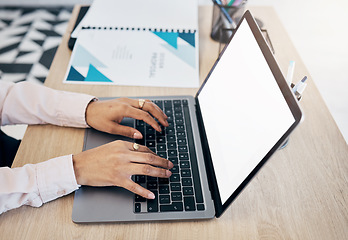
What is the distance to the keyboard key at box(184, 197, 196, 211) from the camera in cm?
58

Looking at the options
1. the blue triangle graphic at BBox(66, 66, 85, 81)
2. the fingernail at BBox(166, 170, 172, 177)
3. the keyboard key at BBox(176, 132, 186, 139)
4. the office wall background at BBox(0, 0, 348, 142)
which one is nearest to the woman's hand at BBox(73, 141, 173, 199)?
the fingernail at BBox(166, 170, 172, 177)

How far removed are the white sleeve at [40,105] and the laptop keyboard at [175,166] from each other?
0.15m

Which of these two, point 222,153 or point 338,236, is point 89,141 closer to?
point 222,153

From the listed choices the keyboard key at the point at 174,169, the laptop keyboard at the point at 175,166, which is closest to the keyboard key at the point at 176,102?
the laptop keyboard at the point at 175,166

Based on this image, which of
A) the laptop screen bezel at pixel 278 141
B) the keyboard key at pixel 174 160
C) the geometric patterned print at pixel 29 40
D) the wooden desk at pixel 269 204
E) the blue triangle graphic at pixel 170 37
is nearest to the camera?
the laptop screen bezel at pixel 278 141

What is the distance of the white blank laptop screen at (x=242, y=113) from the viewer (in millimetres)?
485

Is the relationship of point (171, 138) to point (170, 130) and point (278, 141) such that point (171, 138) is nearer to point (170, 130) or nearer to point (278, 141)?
point (170, 130)

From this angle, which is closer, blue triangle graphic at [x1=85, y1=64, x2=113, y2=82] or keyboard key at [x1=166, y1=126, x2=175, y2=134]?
keyboard key at [x1=166, y1=126, x2=175, y2=134]

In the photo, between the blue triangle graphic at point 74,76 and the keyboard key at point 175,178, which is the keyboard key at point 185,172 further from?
the blue triangle graphic at point 74,76

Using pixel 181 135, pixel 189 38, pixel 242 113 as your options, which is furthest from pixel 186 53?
pixel 242 113

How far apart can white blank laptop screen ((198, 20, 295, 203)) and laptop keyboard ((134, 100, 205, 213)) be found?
0.17ft

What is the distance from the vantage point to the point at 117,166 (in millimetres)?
604

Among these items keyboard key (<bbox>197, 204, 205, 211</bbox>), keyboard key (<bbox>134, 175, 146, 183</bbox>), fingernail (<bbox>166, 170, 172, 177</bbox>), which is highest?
keyboard key (<bbox>197, 204, 205, 211</bbox>)

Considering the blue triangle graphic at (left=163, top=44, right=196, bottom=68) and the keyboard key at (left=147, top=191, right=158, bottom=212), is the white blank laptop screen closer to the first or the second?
the keyboard key at (left=147, top=191, right=158, bottom=212)
